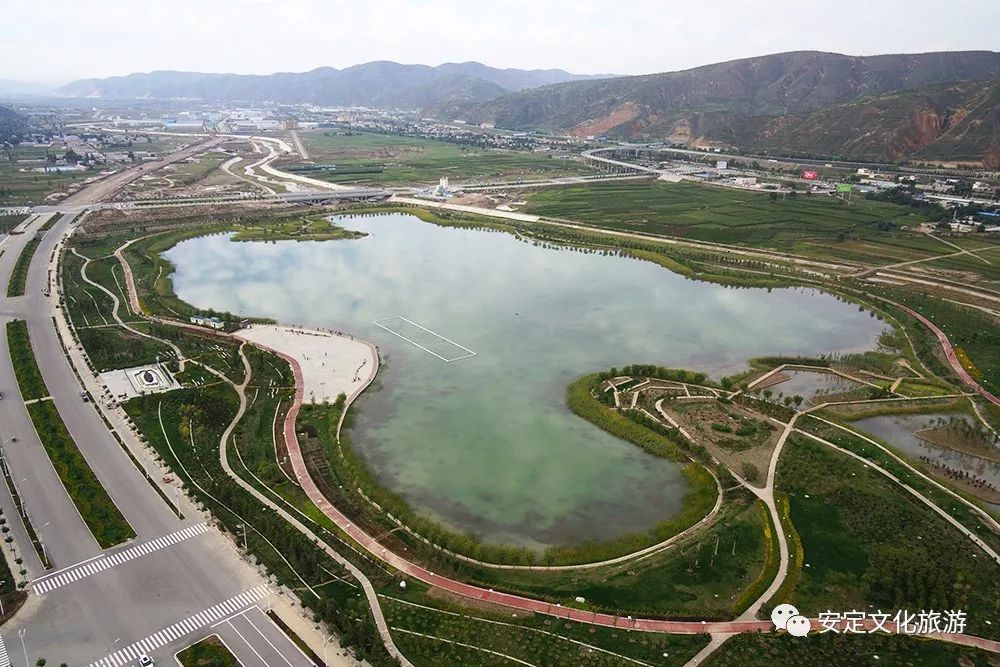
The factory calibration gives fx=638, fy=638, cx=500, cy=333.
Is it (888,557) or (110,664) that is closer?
(110,664)

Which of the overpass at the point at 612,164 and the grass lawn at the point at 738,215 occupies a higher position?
the overpass at the point at 612,164

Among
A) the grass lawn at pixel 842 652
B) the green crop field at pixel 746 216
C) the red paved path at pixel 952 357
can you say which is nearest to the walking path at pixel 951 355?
the red paved path at pixel 952 357

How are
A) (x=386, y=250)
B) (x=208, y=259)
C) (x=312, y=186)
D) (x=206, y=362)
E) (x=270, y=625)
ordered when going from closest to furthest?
(x=270, y=625) < (x=206, y=362) < (x=208, y=259) < (x=386, y=250) < (x=312, y=186)

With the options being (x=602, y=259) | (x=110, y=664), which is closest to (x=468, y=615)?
(x=110, y=664)

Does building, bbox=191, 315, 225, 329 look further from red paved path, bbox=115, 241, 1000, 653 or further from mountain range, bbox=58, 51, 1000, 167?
mountain range, bbox=58, 51, 1000, 167

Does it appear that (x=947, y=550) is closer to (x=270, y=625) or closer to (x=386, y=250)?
(x=270, y=625)

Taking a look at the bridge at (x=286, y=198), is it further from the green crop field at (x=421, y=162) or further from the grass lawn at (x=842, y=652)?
the grass lawn at (x=842, y=652)
